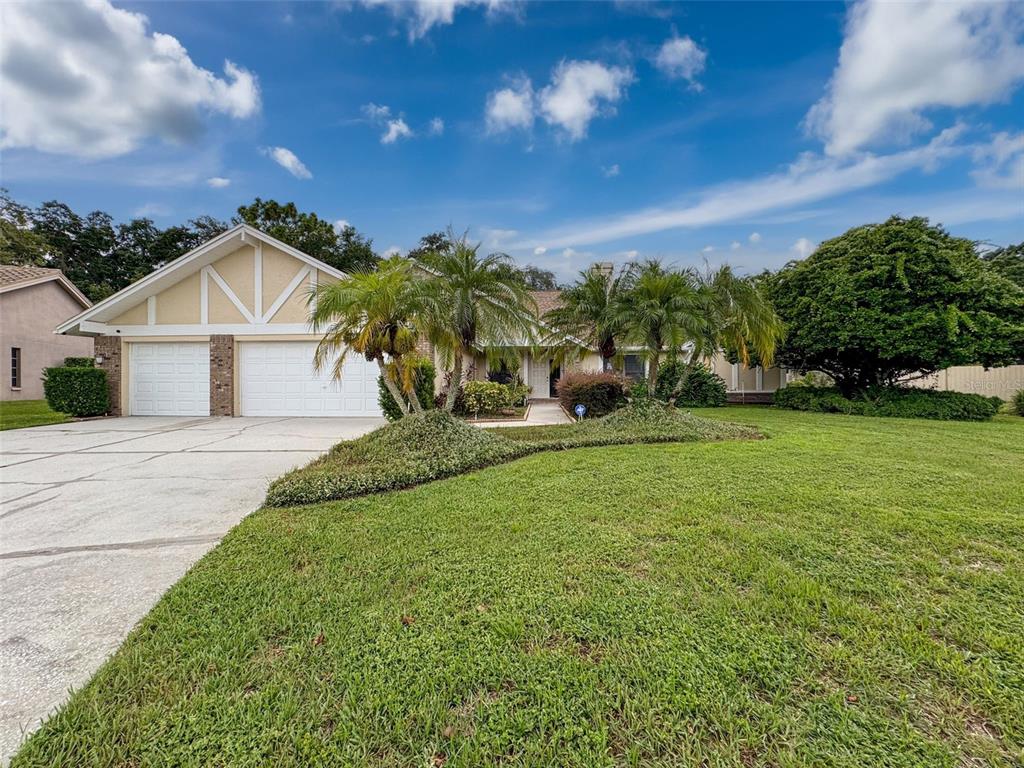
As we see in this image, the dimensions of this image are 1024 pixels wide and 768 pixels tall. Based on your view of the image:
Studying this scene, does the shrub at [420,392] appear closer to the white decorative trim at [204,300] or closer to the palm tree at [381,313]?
the palm tree at [381,313]

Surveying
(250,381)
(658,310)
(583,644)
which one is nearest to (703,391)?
(658,310)

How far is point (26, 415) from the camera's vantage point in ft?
41.3

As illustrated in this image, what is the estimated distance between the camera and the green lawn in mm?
1704

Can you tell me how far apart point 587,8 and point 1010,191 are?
46.7 feet

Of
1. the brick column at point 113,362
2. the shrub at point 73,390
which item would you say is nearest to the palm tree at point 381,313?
the shrub at point 73,390

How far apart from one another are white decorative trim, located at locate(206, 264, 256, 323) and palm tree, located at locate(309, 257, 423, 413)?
26.6ft

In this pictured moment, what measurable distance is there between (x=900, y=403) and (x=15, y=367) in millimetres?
32735

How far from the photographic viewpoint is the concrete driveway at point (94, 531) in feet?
7.48

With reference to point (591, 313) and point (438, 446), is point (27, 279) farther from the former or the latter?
point (591, 313)

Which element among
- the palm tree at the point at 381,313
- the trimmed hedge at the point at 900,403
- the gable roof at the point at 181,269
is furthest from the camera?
the gable roof at the point at 181,269

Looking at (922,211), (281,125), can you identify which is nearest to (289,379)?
(281,125)

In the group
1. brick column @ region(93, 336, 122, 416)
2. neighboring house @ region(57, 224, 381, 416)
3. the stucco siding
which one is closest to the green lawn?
neighboring house @ region(57, 224, 381, 416)

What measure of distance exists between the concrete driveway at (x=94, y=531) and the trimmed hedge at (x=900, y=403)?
1587cm

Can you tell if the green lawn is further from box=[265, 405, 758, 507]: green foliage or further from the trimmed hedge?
the trimmed hedge
